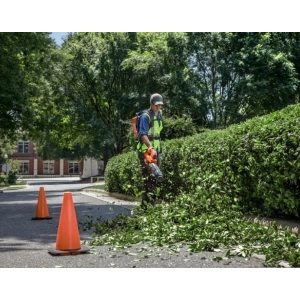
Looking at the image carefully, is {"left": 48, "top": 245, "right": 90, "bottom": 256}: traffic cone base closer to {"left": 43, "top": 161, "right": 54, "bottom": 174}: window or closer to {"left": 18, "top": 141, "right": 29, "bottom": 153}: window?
{"left": 18, "top": 141, "right": 29, "bottom": 153}: window

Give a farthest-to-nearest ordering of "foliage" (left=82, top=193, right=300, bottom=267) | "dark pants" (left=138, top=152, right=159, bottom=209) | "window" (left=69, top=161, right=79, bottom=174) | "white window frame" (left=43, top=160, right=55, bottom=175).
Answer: "window" (left=69, top=161, right=79, bottom=174), "white window frame" (left=43, top=160, right=55, bottom=175), "dark pants" (left=138, top=152, right=159, bottom=209), "foliage" (left=82, top=193, right=300, bottom=267)

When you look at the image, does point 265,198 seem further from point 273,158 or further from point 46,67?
point 46,67

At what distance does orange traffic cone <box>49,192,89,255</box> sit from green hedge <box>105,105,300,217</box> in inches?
93.9

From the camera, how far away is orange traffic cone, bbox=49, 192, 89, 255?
552 cm

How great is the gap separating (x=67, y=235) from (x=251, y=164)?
2689mm

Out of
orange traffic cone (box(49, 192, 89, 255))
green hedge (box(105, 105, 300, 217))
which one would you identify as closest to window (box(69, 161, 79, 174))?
green hedge (box(105, 105, 300, 217))

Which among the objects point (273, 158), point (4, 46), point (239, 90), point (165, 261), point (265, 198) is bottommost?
point (165, 261)

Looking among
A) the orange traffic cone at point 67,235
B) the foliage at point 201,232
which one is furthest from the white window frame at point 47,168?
the orange traffic cone at point 67,235

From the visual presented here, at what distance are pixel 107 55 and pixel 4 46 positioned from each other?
336cm

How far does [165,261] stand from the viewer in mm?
5043

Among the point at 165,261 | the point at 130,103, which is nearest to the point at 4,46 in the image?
the point at 130,103

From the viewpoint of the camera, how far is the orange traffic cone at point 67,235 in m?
5.52

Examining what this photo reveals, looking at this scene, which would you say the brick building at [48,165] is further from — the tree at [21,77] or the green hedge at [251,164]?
the green hedge at [251,164]
